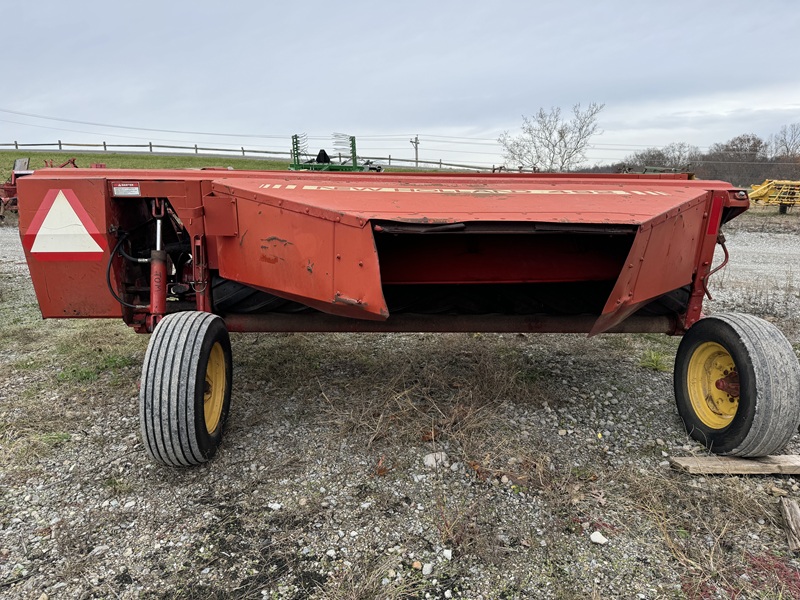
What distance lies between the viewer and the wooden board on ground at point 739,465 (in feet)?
8.61

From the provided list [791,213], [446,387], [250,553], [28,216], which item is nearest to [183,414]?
[250,553]

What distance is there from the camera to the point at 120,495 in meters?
2.50

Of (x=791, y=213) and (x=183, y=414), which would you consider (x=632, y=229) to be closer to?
(x=183, y=414)

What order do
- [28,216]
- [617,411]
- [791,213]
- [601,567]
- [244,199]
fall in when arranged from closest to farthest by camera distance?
[601,567]
[244,199]
[28,216]
[617,411]
[791,213]

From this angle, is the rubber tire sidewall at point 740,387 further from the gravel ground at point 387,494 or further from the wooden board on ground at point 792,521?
the wooden board on ground at point 792,521

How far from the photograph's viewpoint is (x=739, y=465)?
104 inches

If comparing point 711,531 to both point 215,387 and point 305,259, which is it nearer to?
point 305,259

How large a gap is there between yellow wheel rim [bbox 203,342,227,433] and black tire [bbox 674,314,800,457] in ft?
8.50

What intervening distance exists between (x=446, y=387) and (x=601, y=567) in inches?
68.6

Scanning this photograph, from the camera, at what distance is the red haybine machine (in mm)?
2436

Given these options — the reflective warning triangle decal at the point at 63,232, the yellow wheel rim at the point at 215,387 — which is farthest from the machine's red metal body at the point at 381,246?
the yellow wheel rim at the point at 215,387

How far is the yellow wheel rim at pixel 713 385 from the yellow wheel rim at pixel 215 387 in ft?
8.60

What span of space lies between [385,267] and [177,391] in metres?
1.24

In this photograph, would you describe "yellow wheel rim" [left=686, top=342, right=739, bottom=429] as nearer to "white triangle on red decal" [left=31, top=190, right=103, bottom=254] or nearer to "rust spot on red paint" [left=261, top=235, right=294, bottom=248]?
"rust spot on red paint" [left=261, top=235, right=294, bottom=248]
